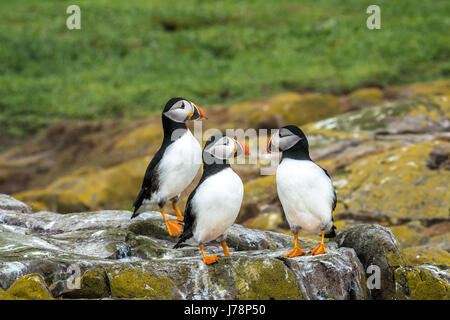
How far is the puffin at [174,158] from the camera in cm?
738

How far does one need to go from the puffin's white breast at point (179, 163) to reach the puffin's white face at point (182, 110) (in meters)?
0.27

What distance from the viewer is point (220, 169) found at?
615 centimetres

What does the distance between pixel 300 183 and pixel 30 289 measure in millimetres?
2881

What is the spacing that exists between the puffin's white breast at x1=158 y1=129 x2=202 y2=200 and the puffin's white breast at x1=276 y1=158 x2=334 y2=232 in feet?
4.53

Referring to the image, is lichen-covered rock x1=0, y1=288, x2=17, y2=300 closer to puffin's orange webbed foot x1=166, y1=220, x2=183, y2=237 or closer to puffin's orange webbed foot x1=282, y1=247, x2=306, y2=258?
puffin's orange webbed foot x1=166, y1=220, x2=183, y2=237

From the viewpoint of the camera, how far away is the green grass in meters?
23.1

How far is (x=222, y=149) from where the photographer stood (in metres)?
6.09

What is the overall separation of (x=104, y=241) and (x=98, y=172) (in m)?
8.02

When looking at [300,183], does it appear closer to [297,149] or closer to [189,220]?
[297,149]

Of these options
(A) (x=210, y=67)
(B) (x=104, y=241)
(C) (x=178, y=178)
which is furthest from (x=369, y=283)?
(A) (x=210, y=67)

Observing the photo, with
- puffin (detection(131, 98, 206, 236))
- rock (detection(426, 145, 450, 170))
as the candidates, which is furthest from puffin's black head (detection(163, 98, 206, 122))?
rock (detection(426, 145, 450, 170))

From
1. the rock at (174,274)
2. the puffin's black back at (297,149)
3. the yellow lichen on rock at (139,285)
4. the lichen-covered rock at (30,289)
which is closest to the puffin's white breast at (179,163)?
the rock at (174,274)

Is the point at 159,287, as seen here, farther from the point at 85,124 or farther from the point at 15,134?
the point at 15,134

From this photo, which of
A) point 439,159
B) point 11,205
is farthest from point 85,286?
point 439,159
